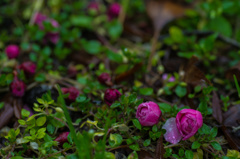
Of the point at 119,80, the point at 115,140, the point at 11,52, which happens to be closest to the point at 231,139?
the point at 115,140

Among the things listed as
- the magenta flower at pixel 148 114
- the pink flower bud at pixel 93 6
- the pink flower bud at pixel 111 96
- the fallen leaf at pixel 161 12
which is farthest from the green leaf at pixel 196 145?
the pink flower bud at pixel 93 6

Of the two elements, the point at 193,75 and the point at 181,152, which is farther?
the point at 193,75

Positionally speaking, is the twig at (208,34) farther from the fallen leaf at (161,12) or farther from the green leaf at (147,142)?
the green leaf at (147,142)

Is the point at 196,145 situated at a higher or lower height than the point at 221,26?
lower

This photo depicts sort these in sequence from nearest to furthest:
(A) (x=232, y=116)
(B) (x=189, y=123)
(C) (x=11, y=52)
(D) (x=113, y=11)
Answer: (B) (x=189, y=123) → (A) (x=232, y=116) → (C) (x=11, y=52) → (D) (x=113, y=11)

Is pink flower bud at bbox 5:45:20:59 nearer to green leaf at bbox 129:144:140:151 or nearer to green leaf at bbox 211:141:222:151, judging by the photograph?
green leaf at bbox 129:144:140:151

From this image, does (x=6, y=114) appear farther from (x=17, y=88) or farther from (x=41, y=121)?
(x=41, y=121)
